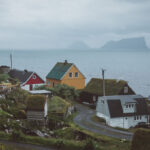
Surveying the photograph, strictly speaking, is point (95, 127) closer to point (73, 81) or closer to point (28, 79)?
point (28, 79)

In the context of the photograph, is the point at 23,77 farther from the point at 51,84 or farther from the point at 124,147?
the point at 124,147

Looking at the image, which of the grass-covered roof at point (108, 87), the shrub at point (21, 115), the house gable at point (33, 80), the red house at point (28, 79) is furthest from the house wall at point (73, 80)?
the shrub at point (21, 115)

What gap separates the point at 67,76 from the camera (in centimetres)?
6419

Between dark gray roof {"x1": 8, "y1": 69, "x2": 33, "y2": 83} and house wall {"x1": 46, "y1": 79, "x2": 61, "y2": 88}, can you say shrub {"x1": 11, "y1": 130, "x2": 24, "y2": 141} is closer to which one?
dark gray roof {"x1": 8, "y1": 69, "x2": 33, "y2": 83}

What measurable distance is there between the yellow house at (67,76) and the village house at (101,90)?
6452 mm

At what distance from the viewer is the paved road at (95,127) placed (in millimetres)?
35616

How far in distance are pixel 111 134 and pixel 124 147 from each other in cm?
860

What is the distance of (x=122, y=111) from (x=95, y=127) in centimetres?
765

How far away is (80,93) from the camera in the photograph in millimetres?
59938

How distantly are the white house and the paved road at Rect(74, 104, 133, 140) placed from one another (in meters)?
2.79

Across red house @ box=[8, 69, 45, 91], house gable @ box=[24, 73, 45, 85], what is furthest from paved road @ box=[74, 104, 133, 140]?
house gable @ box=[24, 73, 45, 85]

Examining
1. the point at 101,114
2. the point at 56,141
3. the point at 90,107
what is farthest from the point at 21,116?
the point at 90,107

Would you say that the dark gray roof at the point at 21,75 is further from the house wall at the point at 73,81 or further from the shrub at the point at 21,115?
the shrub at the point at 21,115

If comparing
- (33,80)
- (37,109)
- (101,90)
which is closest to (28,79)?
(33,80)
